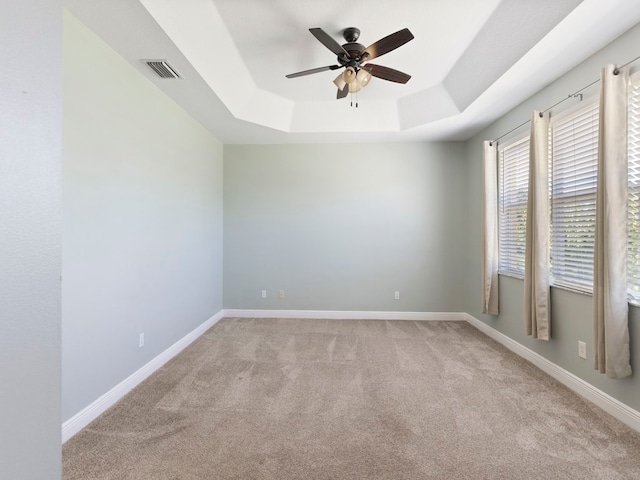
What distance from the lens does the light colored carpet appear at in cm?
170

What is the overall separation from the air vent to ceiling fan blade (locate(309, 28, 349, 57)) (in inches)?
49.5

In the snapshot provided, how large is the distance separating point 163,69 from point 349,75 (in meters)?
1.57

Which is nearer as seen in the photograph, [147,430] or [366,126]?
[147,430]

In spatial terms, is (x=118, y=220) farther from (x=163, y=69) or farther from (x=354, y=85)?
(x=354, y=85)

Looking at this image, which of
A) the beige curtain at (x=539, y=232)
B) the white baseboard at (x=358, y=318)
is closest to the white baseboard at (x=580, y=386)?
the white baseboard at (x=358, y=318)

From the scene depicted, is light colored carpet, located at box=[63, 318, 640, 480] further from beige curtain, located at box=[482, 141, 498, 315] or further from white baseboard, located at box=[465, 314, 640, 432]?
beige curtain, located at box=[482, 141, 498, 315]

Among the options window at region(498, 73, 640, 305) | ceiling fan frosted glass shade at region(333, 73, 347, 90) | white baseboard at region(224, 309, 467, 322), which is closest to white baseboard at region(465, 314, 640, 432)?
window at region(498, 73, 640, 305)

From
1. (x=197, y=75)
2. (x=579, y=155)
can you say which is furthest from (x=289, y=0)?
(x=579, y=155)

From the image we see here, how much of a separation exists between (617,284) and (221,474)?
2.70 m

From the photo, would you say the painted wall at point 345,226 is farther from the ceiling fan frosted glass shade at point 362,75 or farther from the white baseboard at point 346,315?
the ceiling fan frosted glass shade at point 362,75

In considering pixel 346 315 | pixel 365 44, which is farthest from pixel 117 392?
pixel 365 44

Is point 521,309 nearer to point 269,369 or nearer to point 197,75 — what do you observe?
point 269,369

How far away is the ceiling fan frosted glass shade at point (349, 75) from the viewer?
2.62 metres

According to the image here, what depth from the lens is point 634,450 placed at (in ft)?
5.99
